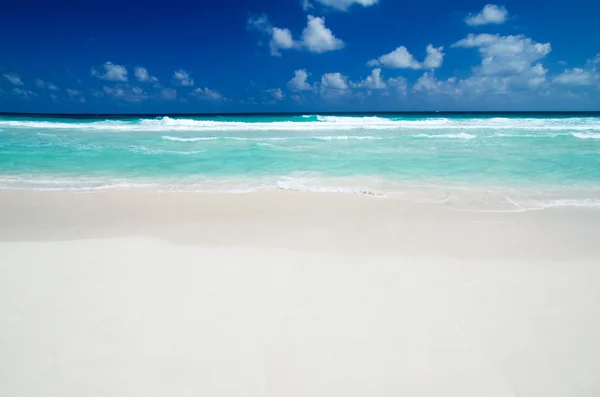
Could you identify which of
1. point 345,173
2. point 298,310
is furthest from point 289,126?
point 298,310

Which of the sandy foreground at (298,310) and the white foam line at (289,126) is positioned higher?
the white foam line at (289,126)

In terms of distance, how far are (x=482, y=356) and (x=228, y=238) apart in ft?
8.76

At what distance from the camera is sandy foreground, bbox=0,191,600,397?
193 cm

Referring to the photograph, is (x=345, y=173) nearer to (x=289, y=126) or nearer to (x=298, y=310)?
(x=298, y=310)

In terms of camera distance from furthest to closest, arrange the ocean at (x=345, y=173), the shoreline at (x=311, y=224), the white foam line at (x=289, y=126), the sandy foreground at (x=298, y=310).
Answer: the white foam line at (x=289, y=126)
the ocean at (x=345, y=173)
the shoreline at (x=311, y=224)
the sandy foreground at (x=298, y=310)

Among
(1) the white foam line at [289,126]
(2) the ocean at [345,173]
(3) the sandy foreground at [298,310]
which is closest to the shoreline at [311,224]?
(3) the sandy foreground at [298,310]

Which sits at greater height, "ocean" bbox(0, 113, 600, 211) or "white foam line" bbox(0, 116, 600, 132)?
"white foam line" bbox(0, 116, 600, 132)

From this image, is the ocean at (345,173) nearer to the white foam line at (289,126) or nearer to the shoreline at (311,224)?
the shoreline at (311,224)

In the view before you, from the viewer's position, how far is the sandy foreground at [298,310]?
1931mm

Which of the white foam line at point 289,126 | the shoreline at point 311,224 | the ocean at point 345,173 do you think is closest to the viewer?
the shoreline at point 311,224

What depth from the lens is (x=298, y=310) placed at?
8.11ft

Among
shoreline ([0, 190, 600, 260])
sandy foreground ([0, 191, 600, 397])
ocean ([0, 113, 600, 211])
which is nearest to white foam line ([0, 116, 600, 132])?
ocean ([0, 113, 600, 211])

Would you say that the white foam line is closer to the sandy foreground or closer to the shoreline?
the shoreline

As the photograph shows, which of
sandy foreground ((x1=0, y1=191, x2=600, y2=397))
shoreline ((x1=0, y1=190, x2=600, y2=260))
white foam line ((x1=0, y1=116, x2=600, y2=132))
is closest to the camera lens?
sandy foreground ((x1=0, y1=191, x2=600, y2=397))
